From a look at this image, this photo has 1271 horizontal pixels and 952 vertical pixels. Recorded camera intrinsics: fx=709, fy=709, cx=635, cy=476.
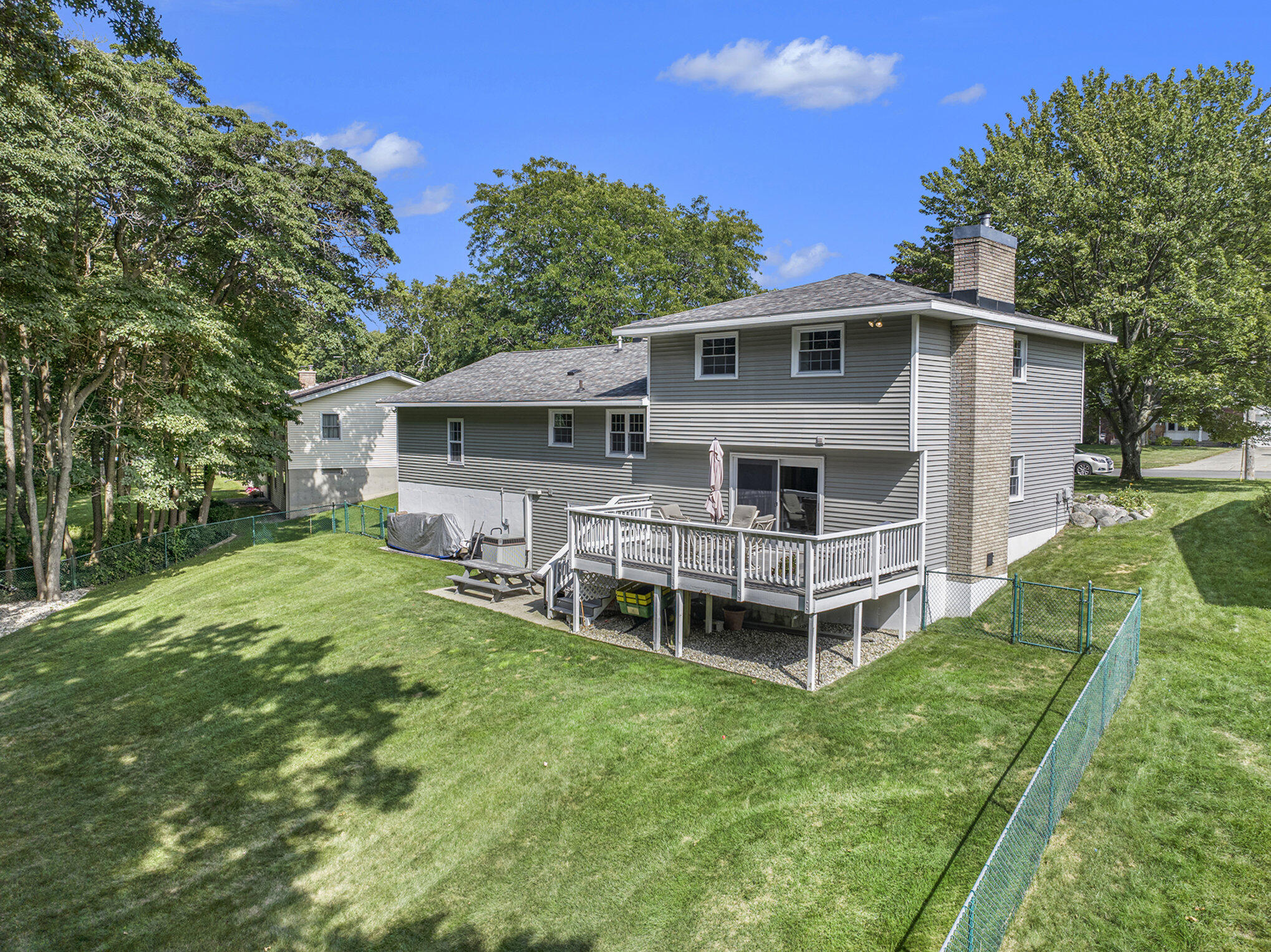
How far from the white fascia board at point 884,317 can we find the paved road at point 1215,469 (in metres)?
15.6

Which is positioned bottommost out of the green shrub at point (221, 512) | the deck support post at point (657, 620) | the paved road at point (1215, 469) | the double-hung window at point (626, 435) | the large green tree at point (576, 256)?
the deck support post at point (657, 620)

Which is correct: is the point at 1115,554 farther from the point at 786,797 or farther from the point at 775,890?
the point at 775,890

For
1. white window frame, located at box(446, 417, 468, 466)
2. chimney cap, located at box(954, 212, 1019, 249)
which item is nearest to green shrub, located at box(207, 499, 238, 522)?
white window frame, located at box(446, 417, 468, 466)

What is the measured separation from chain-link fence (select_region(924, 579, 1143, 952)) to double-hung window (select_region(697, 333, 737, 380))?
21.8 ft

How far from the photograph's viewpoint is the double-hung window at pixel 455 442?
2309 cm

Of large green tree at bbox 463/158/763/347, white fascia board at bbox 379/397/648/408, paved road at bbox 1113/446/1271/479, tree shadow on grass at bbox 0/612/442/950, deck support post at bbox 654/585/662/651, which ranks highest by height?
large green tree at bbox 463/158/763/347

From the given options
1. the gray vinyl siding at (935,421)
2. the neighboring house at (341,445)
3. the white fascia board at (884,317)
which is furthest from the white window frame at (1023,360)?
the neighboring house at (341,445)

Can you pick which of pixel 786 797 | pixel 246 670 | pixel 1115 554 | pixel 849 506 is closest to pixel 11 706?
pixel 246 670

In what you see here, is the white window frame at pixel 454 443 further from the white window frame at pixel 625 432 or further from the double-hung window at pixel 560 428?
the white window frame at pixel 625 432

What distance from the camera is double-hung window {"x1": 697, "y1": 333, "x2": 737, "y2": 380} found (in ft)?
50.5

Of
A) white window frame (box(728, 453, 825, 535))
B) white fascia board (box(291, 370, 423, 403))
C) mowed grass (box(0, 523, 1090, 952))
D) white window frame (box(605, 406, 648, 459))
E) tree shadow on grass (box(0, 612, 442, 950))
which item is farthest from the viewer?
white fascia board (box(291, 370, 423, 403))

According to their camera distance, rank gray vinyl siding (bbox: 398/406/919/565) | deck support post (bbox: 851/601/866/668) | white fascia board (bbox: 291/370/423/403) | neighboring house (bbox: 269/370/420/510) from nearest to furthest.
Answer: deck support post (bbox: 851/601/866/668), gray vinyl siding (bbox: 398/406/919/565), white fascia board (bbox: 291/370/423/403), neighboring house (bbox: 269/370/420/510)

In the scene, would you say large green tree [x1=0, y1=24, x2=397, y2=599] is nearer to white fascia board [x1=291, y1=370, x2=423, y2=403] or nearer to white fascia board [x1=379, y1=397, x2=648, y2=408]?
white fascia board [x1=379, y1=397, x2=648, y2=408]

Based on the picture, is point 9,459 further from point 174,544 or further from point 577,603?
point 577,603
